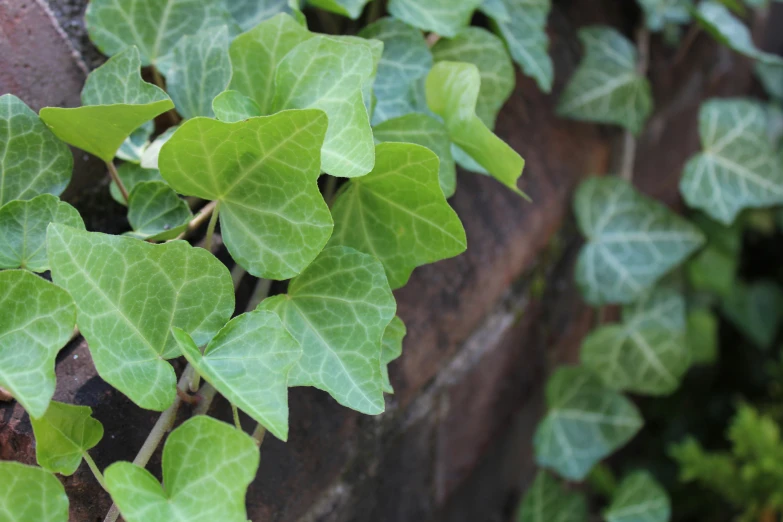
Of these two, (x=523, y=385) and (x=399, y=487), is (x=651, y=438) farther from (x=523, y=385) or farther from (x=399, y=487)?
A: (x=399, y=487)

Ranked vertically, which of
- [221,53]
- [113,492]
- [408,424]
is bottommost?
[408,424]

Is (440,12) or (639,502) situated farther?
(639,502)

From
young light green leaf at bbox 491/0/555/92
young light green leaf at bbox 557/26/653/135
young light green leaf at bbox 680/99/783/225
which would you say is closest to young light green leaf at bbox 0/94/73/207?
young light green leaf at bbox 491/0/555/92

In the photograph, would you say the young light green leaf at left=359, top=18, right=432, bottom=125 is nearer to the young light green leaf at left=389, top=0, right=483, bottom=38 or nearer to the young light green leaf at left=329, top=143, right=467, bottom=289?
the young light green leaf at left=389, top=0, right=483, bottom=38

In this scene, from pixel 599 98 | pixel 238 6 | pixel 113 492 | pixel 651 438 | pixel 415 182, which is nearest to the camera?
pixel 113 492

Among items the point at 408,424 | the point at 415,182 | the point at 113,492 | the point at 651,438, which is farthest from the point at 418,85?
the point at 651,438

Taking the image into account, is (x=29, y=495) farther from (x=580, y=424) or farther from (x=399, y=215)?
(x=580, y=424)

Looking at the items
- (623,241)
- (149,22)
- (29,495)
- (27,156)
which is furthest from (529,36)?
(29,495)
